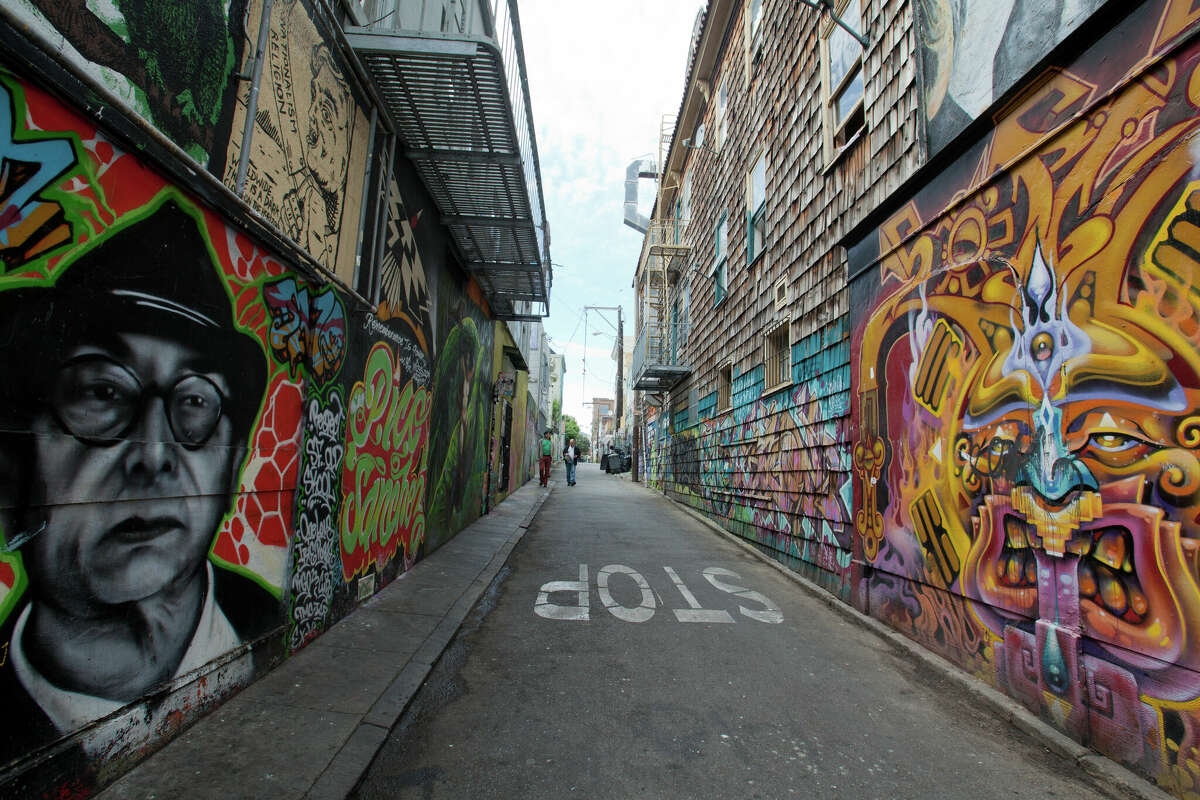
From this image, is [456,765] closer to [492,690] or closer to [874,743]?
[492,690]

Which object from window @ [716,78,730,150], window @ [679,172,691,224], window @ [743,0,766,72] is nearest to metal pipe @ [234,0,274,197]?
window @ [743,0,766,72]

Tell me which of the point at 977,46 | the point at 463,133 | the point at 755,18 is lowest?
the point at 463,133

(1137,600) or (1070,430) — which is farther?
(1070,430)

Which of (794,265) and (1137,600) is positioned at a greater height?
(794,265)

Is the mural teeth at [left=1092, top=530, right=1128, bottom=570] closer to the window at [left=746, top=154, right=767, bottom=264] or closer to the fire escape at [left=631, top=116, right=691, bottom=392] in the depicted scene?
the window at [left=746, top=154, right=767, bottom=264]

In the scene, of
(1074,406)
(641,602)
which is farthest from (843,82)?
(641,602)

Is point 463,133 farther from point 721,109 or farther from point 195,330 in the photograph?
point 721,109

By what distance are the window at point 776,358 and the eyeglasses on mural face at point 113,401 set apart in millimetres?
7317

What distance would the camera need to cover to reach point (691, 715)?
3461 millimetres

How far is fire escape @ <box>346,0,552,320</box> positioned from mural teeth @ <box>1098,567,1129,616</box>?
5168mm

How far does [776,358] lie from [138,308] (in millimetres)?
8014

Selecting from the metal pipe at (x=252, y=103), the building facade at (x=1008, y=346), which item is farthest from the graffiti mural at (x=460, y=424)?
the building facade at (x=1008, y=346)

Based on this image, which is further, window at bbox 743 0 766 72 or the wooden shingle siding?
window at bbox 743 0 766 72

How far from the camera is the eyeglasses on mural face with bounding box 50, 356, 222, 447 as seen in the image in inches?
89.7
